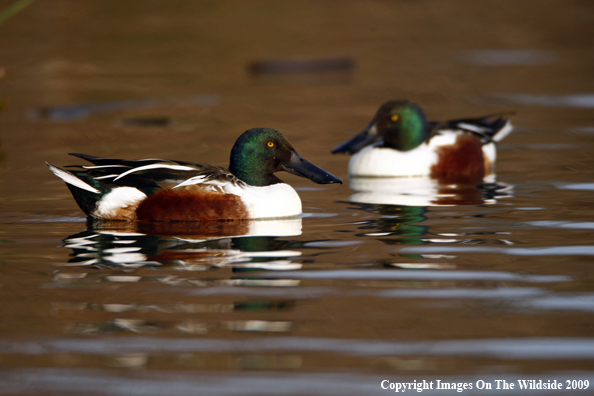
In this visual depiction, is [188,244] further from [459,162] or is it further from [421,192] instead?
[459,162]

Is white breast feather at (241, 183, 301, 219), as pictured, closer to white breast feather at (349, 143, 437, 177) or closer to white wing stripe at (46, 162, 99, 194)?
white wing stripe at (46, 162, 99, 194)

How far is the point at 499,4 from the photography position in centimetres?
2275

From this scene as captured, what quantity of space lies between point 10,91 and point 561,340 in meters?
12.5

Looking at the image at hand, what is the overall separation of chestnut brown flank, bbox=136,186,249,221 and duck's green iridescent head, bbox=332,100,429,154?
2931mm

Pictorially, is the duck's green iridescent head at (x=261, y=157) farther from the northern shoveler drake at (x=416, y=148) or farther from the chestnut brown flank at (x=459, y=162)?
the chestnut brown flank at (x=459, y=162)

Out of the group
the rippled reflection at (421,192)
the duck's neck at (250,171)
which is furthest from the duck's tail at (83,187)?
the rippled reflection at (421,192)

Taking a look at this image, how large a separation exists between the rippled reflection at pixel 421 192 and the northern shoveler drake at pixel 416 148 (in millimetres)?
182

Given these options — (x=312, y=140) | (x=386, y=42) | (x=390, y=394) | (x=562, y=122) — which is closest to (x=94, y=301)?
(x=390, y=394)

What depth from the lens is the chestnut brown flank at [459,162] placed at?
9.32m

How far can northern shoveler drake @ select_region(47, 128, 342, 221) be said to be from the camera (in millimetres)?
6715

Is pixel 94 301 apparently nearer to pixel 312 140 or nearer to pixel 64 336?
pixel 64 336

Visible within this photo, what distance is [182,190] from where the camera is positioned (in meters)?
6.69

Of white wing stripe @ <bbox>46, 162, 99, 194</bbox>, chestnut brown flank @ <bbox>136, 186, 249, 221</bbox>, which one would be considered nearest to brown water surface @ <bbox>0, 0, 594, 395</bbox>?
chestnut brown flank @ <bbox>136, 186, 249, 221</bbox>

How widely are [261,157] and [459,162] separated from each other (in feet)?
10.0
